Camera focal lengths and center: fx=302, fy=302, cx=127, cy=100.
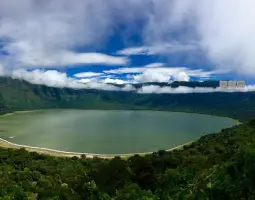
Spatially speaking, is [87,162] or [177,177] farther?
[87,162]

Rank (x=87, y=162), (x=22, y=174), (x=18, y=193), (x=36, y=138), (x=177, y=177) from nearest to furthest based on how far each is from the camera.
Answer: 1. (x=177, y=177)
2. (x=18, y=193)
3. (x=22, y=174)
4. (x=87, y=162)
5. (x=36, y=138)

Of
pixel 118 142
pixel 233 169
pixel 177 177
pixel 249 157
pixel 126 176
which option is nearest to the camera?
pixel 249 157

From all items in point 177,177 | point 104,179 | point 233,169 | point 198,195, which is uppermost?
point 233,169

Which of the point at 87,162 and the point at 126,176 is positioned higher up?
the point at 126,176

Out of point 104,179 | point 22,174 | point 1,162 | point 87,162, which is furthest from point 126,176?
point 1,162

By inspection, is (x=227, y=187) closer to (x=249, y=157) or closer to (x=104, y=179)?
(x=249, y=157)

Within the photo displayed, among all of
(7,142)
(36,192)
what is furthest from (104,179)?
(7,142)
